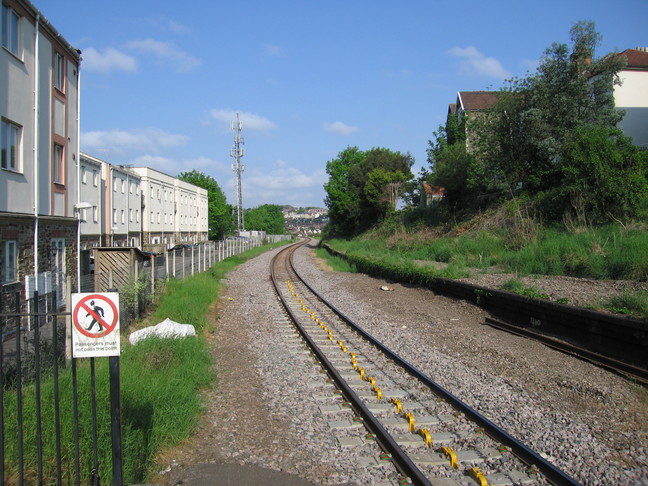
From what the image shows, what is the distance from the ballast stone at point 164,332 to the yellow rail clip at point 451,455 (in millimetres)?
5326

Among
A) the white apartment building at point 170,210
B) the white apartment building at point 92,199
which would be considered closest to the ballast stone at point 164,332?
the white apartment building at point 92,199

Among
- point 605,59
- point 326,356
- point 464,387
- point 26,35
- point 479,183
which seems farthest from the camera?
point 479,183

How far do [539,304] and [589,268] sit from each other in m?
3.11

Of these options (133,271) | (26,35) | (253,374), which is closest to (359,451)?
(253,374)

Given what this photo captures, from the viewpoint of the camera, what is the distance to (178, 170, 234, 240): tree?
8331 centimetres

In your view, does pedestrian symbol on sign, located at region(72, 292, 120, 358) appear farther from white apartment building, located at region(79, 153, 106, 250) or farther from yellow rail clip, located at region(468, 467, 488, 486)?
white apartment building, located at region(79, 153, 106, 250)

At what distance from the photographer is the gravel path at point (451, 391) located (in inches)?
193

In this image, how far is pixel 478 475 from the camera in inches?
176

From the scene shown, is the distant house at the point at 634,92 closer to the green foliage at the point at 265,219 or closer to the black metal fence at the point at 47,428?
the black metal fence at the point at 47,428

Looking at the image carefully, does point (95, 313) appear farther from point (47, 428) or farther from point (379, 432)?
point (379, 432)

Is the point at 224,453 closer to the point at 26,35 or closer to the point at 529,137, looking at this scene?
the point at 26,35

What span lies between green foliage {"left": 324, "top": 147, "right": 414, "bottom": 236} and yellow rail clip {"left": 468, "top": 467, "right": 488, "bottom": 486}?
131 ft

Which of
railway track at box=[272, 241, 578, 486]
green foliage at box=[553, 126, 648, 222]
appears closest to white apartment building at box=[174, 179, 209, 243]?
green foliage at box=[553, 126, 648, 222]

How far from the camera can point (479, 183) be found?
91.9 feet
